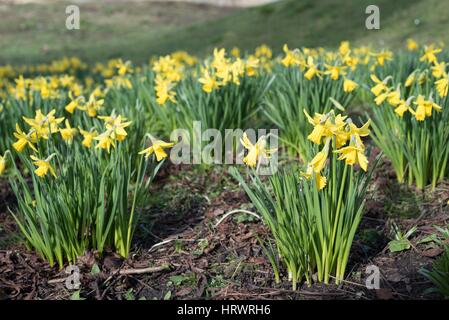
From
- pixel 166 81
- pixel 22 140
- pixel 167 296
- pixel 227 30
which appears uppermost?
pixel 227 30

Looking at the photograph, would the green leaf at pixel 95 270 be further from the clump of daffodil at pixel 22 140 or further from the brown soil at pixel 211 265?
the clump of daffodil at pixel 22 140

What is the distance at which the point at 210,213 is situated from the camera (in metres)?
3.00

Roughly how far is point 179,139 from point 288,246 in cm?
186

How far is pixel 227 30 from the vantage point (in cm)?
1263

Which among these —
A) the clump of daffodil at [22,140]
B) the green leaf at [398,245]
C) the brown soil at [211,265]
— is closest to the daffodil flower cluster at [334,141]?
the brown soil at [211,265]

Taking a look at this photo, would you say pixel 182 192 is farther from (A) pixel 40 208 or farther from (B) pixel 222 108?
(A) pixel 40 208

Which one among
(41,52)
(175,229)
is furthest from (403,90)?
(41,52)

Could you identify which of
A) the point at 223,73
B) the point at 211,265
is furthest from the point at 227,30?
the point at 211,265

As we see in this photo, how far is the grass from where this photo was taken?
9.98m

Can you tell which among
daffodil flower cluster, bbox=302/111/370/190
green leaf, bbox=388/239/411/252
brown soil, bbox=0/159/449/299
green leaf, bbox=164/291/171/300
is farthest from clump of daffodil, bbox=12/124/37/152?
green leaf, bbox=388/239/411/252

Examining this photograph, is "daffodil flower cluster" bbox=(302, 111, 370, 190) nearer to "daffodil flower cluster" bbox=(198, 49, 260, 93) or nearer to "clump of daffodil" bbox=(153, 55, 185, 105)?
"daffodil flower cluster" bbox=(198, 49, 260, 93)

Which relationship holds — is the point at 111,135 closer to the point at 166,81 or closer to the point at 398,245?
the point at 166,81

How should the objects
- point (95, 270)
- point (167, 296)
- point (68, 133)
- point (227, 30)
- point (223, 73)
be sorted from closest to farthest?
point (167, 296) < point (95, 270) < point (68, 133) < point (223, 73) < point (227, 30)
